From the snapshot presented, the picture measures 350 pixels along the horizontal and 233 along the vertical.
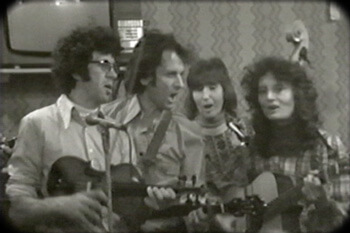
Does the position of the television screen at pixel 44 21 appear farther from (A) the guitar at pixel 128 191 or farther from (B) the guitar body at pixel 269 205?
(B) the guitar body at pixel 269 205

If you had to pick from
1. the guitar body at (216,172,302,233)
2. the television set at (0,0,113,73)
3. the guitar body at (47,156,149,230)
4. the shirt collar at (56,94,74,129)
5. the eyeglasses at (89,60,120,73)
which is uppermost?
the television set at (0,0,113,73)

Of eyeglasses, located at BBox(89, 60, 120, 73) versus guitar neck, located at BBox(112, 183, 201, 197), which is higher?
eyeglasses, located at BBox(89, 60, 120, 73)

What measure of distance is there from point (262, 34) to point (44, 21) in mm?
568

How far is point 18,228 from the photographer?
191 centimetres

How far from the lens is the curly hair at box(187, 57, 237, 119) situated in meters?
1.96

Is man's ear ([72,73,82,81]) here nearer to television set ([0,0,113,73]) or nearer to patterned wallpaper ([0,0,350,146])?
television set ([0,0,113,73])

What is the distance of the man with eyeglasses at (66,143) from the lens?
1.91 meters

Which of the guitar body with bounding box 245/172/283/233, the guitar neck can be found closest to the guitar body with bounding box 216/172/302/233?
the guitar body with bounding box 245/172/283/233

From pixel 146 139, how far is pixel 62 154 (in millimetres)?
217

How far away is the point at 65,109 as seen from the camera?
192 centimetres

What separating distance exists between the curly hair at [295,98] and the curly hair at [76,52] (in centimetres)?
36

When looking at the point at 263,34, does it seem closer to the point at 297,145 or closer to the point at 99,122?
the point at 297,145

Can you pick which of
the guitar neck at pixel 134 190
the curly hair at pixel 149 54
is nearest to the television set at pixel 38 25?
the curly hair at pixel 149 54

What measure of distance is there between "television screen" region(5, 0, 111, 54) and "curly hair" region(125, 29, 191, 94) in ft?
0.36
